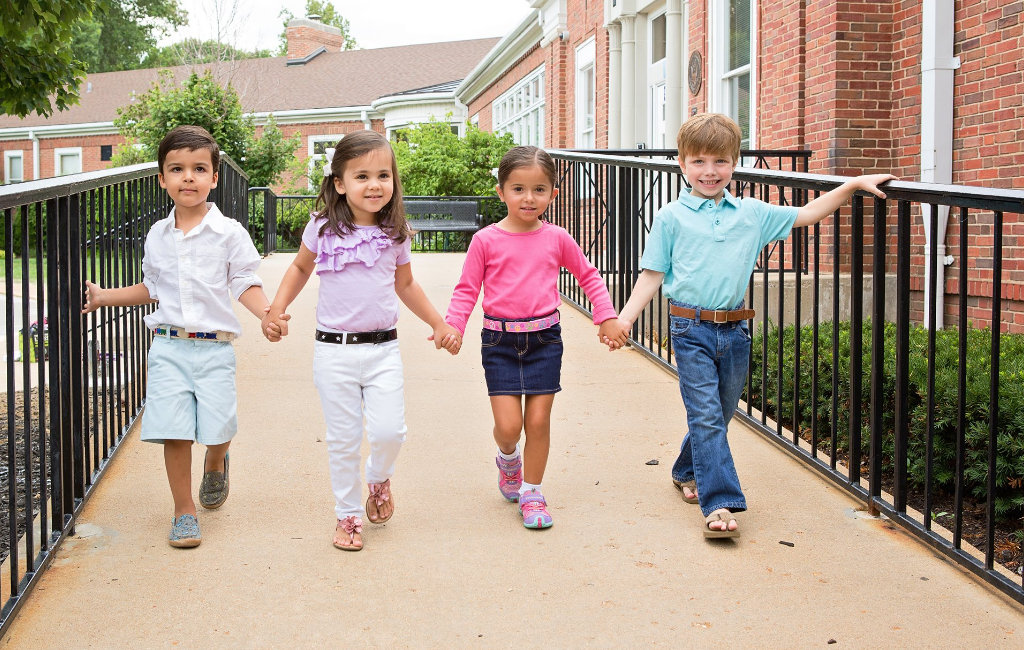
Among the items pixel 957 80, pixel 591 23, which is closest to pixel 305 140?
pixel 591 23

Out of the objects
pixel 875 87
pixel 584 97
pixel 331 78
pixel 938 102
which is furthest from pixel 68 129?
pixel 938 102

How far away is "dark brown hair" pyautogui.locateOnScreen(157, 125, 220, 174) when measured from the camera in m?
3.23

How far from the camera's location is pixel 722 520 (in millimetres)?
3285

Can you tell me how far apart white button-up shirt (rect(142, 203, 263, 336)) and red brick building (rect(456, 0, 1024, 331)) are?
5.16 meters

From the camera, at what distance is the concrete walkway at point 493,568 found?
266cm

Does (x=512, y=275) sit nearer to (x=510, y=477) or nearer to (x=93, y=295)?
(x=510, y=477)

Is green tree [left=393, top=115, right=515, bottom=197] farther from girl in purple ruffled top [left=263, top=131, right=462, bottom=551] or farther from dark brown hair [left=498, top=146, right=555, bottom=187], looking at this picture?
girl in purple ruffled top [left=263, top=131, right=462, bottom=551]

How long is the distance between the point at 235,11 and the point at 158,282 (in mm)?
22942

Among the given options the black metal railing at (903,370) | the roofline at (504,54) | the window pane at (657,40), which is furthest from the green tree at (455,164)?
the black metal railing at (903,370)

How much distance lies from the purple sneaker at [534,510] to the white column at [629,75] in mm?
9974

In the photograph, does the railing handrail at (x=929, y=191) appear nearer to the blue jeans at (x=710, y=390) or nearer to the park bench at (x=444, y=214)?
the blue jeans at (x=710, y=390)

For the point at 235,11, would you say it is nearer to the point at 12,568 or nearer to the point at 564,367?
the point at 564,367

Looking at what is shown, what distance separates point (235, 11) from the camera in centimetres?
2436

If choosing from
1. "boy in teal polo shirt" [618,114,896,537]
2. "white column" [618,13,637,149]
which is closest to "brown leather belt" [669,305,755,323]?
"boy in teal polo shirt" [618,114,896,537]
